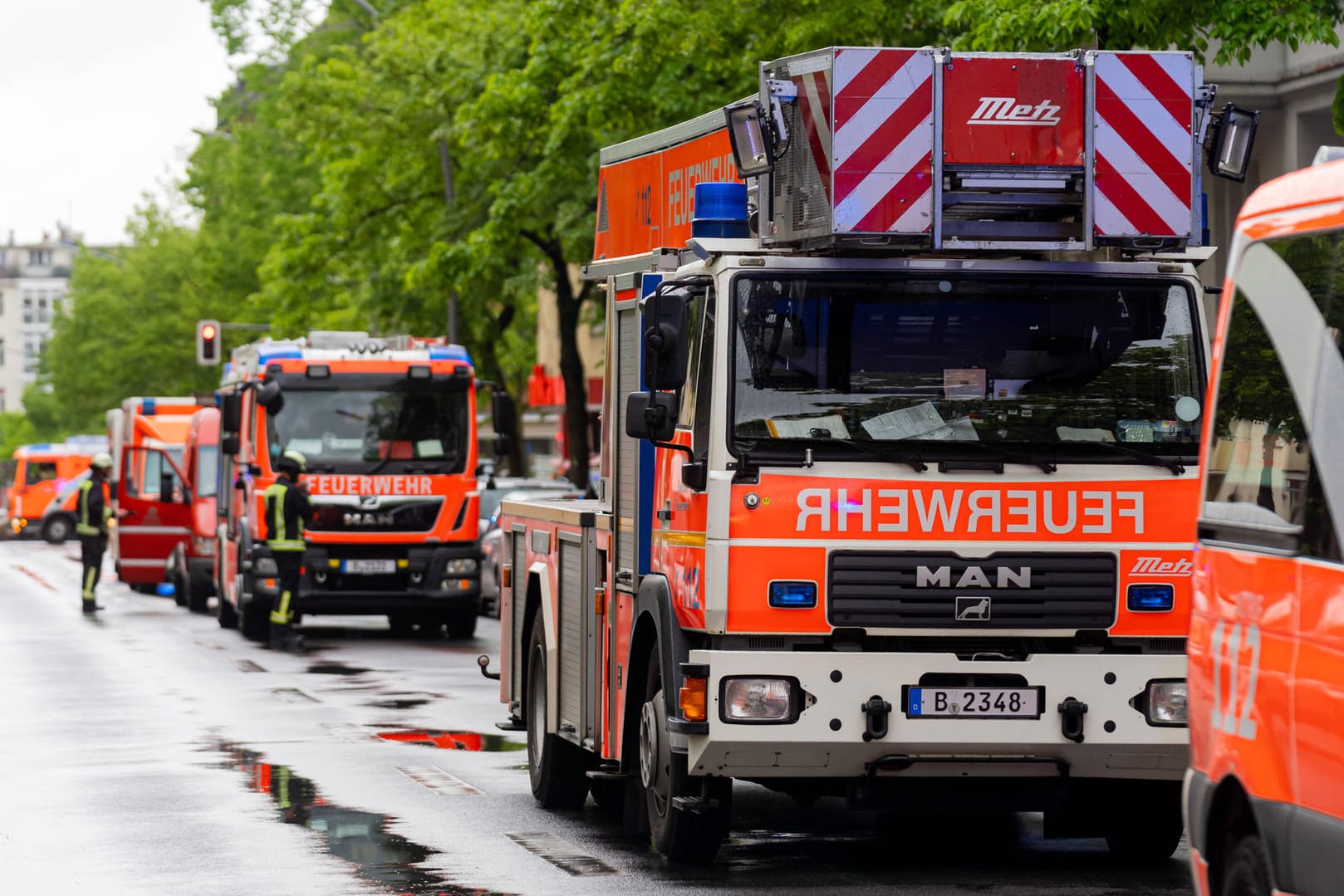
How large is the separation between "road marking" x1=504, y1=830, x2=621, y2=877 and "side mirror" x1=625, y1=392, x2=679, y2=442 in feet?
5.82

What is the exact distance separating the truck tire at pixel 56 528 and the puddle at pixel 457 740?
57567mm

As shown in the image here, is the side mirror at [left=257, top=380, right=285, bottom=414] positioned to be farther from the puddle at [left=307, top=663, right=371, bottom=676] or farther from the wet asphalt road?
the wet asphalt road

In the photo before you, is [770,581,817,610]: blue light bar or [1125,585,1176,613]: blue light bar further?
[1125,585,1176,613]: blue light bar

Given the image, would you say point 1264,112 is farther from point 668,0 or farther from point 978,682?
point 978,682

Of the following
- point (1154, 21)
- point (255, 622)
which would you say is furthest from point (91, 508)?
point (1154, 21)

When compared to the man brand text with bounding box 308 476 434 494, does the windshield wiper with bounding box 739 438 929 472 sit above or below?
above

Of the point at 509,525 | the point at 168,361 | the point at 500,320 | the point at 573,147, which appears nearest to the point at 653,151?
the point at 509,525

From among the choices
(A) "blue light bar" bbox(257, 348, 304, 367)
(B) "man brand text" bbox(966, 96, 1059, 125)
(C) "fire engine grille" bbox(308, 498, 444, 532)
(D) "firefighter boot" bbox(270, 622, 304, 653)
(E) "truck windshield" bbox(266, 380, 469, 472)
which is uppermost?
(B) "man brand text" bbox(966, 96, 1059, 125)

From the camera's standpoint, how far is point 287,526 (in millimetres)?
23531

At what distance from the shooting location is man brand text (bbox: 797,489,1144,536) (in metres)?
8.97

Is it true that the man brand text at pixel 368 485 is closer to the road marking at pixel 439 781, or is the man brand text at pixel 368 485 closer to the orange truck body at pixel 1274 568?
the road marking at pixel 439 781

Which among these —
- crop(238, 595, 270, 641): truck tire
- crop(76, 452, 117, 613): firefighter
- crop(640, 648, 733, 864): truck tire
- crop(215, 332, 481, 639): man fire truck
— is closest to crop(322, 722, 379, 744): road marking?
crop(640, 648, 733, 864): truck tire

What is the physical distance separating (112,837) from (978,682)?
162 inches

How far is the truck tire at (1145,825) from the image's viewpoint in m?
9.88
